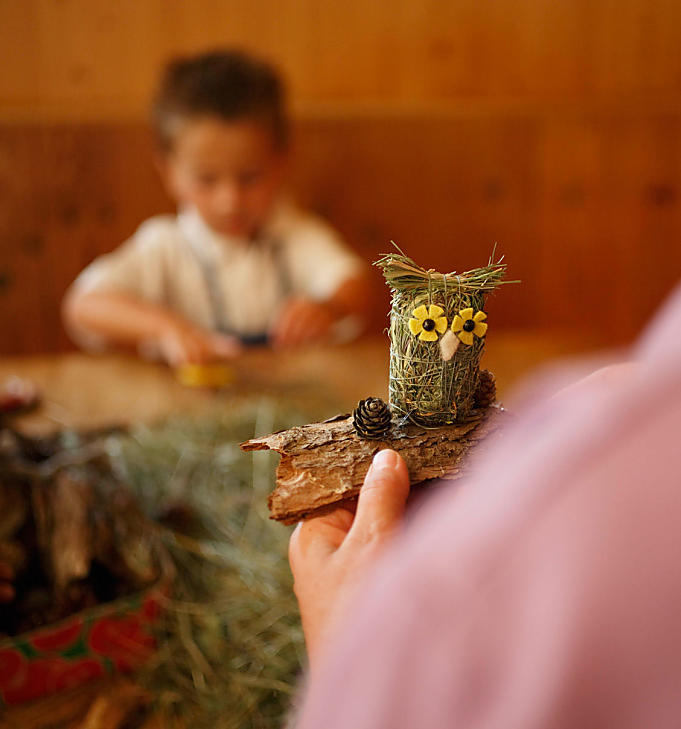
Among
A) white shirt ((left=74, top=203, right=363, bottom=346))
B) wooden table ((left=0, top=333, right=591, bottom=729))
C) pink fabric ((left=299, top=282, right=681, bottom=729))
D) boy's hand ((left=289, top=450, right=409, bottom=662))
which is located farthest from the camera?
white shirt ((left=74, top=203, right=363, bottom=346))

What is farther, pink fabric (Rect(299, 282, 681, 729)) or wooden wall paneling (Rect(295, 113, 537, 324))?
wooden wall paneling (Rect(295, 113, 537, 324))

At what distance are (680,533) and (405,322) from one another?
0.17 m

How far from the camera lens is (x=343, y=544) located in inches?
11.7

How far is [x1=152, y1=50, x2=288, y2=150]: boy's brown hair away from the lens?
1.27 meters

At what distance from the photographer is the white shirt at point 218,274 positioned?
1.26m

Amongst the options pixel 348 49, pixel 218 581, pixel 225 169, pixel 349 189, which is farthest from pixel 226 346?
pixel 348 49

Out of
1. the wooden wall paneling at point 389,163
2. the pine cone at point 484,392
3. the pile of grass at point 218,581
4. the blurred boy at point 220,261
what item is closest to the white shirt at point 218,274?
the blurred boy at point 220,261

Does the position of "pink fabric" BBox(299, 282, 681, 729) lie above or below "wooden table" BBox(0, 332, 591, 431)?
above

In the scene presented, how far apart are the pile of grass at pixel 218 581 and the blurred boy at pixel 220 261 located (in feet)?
1.02

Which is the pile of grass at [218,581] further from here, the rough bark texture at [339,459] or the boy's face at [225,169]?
the boy's face at [225,169]

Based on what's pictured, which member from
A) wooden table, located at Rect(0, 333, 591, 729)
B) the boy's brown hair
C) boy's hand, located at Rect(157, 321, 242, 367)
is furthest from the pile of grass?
the boy's brown hair

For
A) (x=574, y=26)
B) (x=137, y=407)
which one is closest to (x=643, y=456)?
(x=137, y=407)

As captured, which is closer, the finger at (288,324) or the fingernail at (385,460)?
the fingernail at (385,460)

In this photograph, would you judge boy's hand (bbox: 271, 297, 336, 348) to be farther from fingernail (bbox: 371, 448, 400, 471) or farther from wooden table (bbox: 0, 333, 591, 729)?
fingernail (bbox: 371, 448, 400, 471)
